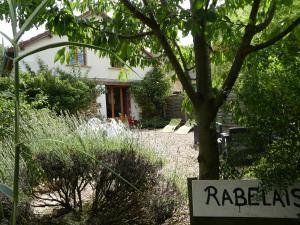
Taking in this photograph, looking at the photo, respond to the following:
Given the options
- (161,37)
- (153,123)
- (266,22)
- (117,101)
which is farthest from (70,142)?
(117,101)

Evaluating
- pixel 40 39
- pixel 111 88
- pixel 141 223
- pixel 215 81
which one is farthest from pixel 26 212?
pixel 111 88

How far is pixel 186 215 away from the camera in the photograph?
4.51 metres

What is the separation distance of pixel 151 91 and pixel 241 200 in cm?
1963

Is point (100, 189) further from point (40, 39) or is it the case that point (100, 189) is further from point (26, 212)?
point (40, 39)

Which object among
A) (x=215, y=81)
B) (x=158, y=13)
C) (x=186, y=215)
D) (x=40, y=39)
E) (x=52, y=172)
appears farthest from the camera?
(x=40, y=39)

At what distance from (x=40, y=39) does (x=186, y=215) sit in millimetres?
15439

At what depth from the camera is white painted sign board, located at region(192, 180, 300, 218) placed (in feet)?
7.79

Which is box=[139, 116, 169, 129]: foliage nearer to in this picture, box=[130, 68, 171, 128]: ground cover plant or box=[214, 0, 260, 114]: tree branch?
box=[130, 68, 171, 128]: ground cover plant

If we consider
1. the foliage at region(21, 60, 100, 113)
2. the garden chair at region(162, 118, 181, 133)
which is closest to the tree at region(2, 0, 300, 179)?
the foliage at region(21, 60, 100, 113)

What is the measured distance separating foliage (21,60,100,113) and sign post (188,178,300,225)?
38.5ft

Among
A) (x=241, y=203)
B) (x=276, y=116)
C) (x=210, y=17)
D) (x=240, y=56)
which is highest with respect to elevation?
(x=210, y=17)

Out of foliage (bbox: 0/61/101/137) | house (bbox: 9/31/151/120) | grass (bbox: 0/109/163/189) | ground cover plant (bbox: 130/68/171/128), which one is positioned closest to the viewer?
grass (bbox: 0/109/163/189)

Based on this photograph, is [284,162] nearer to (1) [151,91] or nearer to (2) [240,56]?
(2) [240,56]

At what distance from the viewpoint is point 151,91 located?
2198 centimetres
